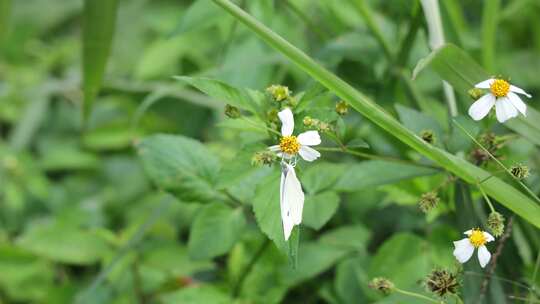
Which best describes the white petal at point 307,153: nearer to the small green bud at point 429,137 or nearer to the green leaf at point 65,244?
the small green bud at point 429,137

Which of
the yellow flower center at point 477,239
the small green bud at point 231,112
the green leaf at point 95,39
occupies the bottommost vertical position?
the yellow flower center at point 477,239

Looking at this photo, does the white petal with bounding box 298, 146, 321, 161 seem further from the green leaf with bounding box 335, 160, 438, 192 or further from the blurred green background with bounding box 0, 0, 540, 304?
the green leaf with bounding box 335, 160, 438, 192

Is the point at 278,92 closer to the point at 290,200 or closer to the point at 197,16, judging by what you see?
the point at 290,200

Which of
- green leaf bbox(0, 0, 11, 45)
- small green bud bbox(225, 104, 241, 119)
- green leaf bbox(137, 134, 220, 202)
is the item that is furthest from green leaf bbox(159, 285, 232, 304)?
green leaf bbox(0, 0, 11, 45)

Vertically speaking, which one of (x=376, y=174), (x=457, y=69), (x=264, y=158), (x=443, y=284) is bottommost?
(x=443, y=284)

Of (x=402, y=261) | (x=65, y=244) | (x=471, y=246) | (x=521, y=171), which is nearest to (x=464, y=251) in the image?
(x=471, y=246)

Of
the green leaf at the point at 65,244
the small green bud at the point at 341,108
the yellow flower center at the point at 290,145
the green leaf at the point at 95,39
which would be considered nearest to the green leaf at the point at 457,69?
the small green bud at the point at 341,108
